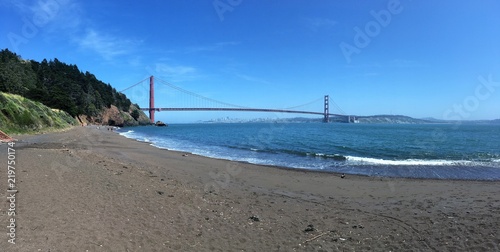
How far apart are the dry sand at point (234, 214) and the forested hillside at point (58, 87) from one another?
50900mm

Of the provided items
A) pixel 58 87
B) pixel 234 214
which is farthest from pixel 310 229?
pixel 58 87

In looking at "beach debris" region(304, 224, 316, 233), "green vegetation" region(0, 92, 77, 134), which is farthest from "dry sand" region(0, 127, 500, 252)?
"green vegetation" region(0, 92, 77, 134)

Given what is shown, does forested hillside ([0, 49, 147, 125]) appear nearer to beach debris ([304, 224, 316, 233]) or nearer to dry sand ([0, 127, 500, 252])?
dry sand ([0, 127, 500, 252])

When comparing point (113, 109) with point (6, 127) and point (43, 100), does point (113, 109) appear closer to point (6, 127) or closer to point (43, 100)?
point (43, 100)

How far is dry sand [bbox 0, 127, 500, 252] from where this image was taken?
5.49 m

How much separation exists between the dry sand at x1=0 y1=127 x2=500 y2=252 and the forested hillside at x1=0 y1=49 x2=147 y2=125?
5090cm

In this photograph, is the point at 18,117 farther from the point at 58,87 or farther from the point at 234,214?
the point at 58,87

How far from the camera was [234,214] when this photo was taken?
7.42 meters

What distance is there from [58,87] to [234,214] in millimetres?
84198

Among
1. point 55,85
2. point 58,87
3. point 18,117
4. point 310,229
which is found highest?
point 55,85

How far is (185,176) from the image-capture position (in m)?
12.8

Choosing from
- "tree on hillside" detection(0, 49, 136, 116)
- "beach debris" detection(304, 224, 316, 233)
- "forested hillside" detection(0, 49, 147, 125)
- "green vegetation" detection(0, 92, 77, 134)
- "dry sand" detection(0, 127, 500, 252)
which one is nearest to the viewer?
"dry sand" detection(0, 127, 500, 252)

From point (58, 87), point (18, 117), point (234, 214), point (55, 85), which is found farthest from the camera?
point (55, 85)

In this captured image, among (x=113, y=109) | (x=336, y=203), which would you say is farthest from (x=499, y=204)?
(x=113, y=109)
